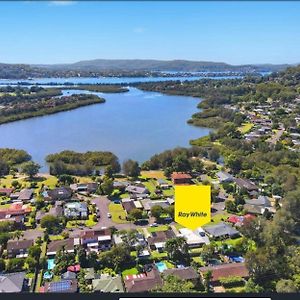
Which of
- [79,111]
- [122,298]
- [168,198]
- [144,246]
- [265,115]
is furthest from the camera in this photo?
[79,111]

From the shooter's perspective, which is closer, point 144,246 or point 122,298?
point 122,298

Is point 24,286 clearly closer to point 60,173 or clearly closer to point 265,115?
point 60,173

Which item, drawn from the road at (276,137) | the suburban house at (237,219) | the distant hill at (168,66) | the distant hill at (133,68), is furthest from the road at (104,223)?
the distant hill at (168,66)

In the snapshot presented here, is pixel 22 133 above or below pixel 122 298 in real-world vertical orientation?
below

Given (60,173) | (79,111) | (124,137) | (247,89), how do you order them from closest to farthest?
1. (60,173)
2. (124,137)
3. (79,111)
4. (247,89)

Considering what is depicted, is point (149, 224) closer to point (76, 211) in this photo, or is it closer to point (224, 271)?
point (76, 211)

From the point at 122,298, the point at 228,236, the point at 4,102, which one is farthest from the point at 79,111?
the point at 122,298

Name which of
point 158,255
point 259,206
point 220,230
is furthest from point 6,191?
point 259,206
